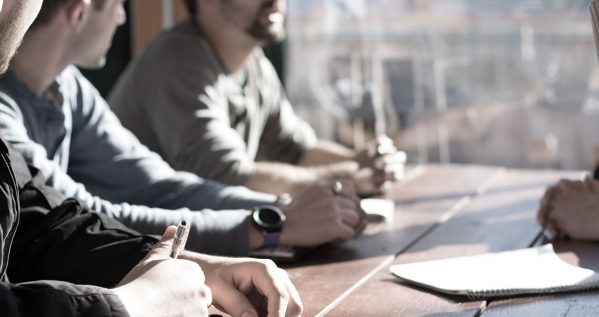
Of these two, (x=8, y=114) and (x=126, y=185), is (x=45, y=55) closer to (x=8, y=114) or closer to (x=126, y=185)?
(x=8, y=114)

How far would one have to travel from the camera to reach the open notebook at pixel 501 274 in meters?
1.44

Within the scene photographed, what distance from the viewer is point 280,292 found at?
1.26m

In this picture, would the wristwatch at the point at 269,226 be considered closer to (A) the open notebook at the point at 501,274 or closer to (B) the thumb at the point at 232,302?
(A) the open notebook at the point at 501,274

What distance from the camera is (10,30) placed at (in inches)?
52.3

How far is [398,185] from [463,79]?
2396 millimetres

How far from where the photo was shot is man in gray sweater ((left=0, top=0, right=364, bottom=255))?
1785 millimetres

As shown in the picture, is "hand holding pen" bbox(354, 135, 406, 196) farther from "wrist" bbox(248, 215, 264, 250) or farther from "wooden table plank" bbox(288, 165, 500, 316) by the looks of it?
"wrist" bbox(248, 215, 264, 250)

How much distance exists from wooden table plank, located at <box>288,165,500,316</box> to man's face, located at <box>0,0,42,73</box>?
52 cm

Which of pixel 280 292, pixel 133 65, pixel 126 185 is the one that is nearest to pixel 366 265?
pixel 280 292

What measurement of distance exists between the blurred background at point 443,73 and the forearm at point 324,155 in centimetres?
185

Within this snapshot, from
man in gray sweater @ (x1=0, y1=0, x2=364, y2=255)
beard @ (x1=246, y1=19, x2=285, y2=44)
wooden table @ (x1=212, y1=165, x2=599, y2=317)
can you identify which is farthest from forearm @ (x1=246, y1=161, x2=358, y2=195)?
beard @ (x1=246, y1=19, x2=285, y2=44)

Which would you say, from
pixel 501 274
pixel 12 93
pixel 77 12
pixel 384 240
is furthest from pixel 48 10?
pixel 501 274

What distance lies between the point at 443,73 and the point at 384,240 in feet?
10.2

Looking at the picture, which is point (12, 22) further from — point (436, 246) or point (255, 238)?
point (436, 246)
